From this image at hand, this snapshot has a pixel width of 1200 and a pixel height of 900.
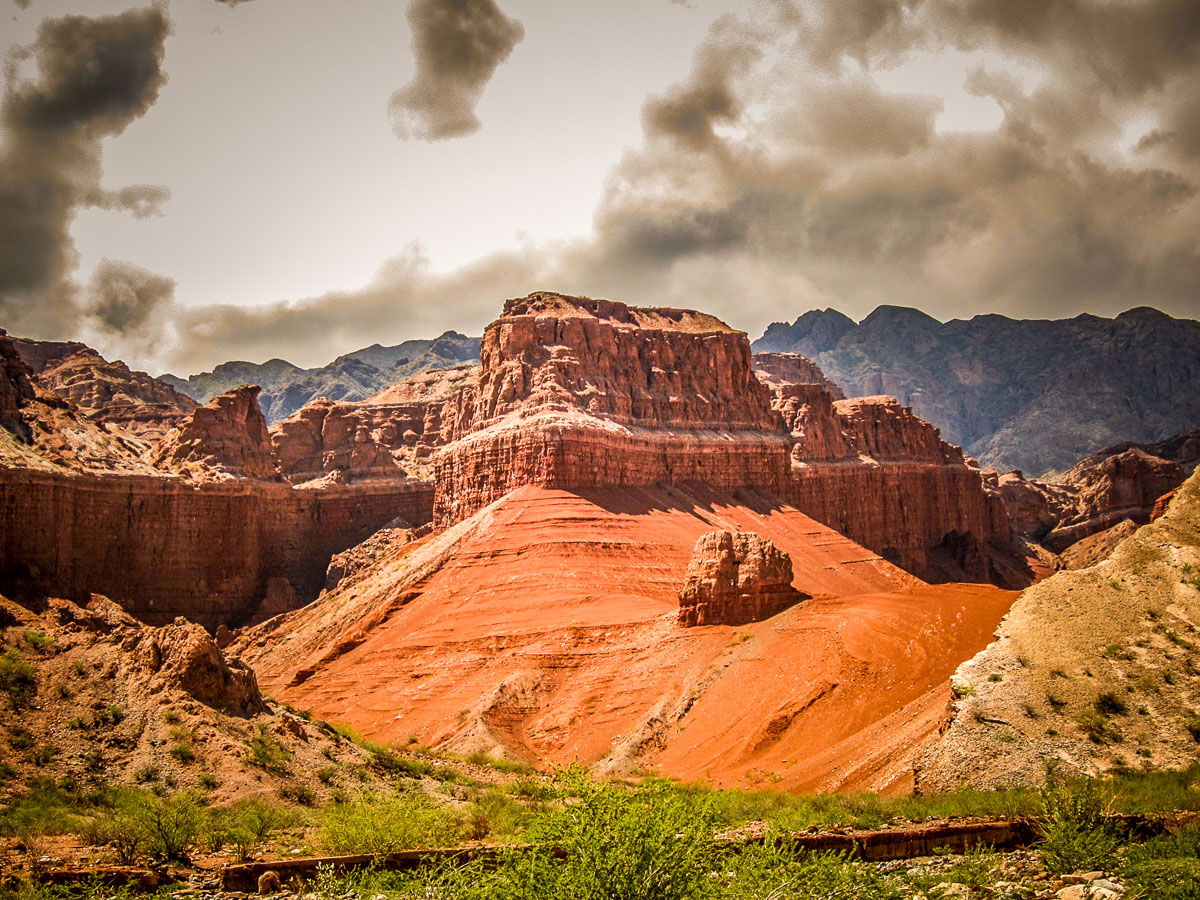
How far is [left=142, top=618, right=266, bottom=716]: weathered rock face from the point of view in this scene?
23922 mm

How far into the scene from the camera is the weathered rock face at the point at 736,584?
40781 mm

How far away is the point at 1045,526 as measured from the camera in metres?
121

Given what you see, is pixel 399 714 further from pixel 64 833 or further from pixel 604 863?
pixel 604 863

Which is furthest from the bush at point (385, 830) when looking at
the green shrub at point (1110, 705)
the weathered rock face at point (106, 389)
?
the weathered rock face at point (106, 389)

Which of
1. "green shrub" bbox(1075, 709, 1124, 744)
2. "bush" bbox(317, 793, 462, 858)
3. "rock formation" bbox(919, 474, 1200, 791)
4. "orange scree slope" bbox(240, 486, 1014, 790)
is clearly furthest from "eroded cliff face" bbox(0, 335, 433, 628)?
"green shrub" bbox(1075, 709, 1124, 744)

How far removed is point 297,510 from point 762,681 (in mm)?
54564

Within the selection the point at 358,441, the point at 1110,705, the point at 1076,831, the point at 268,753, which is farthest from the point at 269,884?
the point at 358,441

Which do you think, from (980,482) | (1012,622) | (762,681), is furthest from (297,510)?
(980,482)

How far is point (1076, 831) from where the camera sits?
49.3 ft

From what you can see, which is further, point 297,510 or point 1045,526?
point 1045,526

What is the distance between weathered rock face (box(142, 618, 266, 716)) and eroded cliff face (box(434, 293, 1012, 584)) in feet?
130

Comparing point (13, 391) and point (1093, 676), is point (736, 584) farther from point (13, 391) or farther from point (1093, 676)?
point (13, 391)

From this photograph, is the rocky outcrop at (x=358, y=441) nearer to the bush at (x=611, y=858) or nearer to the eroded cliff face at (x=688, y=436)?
the eroded cliff face at (x=688, y=436)

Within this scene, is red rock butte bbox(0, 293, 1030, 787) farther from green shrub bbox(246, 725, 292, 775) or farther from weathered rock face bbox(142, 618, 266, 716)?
weathered rock face bbox(142, 618, 266, 716)
